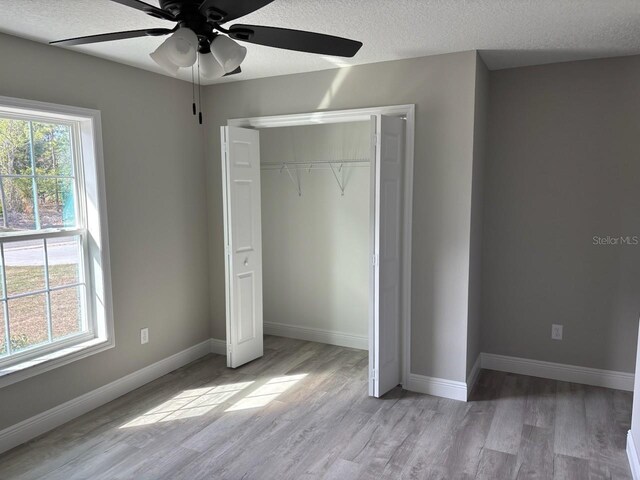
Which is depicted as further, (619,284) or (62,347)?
(619,284)

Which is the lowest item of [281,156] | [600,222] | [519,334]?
[519,334]

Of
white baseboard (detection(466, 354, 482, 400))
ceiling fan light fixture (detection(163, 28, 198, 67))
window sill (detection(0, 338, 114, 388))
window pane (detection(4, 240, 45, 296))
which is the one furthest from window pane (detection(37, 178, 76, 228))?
white baseboard (detection(466, 354, 482, 400))

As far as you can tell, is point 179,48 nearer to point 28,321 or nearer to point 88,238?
point 88,238

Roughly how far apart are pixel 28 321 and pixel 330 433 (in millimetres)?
2027

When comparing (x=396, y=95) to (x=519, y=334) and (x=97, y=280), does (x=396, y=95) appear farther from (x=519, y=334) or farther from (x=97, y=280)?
(x=97, y=280)

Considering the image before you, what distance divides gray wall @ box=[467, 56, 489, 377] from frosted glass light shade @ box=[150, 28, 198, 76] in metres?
2.10

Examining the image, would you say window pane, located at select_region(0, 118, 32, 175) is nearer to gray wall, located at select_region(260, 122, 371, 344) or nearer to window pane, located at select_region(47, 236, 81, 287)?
window pane, located at select_region(47, 236, 81, 287)

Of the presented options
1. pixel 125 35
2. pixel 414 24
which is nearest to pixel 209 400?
pixel 125 35

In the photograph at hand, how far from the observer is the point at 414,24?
262 centimetres

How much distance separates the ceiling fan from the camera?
1.62 m

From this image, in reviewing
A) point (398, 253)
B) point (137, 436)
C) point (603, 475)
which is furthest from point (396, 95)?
point (137, 436)

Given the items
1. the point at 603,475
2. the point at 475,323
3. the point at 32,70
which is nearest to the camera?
the point at 603,475

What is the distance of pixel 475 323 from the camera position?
3.70 m

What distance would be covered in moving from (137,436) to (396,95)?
9.34 feet
